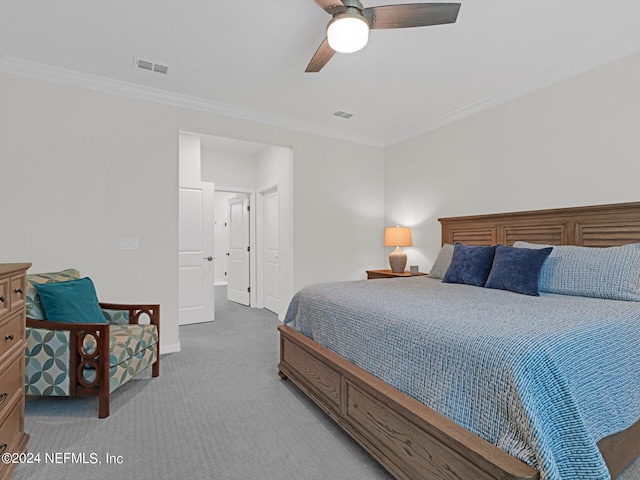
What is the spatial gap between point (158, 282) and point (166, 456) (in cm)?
198

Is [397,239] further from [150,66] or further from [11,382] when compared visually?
[11,382]

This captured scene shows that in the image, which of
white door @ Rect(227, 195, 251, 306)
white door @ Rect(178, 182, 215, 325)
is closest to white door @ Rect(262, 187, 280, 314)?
white door @ Rect(227, 195, 251, 306)

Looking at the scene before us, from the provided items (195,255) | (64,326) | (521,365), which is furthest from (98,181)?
(521,365)

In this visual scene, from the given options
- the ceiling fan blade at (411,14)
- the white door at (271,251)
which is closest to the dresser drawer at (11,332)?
the ceiling fan blade at (411,14)

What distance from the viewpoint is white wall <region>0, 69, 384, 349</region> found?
2875 mm

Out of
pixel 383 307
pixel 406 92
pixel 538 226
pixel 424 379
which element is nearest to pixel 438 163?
pixel 406 92

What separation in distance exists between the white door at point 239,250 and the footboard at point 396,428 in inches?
151

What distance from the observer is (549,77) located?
9.99ft

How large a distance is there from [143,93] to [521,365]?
3757 mm

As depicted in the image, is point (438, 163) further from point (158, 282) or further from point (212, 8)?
point (158, 282)

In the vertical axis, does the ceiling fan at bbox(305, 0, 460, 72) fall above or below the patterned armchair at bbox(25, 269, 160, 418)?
above

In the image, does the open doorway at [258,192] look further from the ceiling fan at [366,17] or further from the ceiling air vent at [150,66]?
the ceiling fan at [366,17]

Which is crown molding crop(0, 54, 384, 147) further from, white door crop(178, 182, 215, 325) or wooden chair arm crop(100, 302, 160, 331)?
wooden chair arm crop(100, 302, 160, 331)

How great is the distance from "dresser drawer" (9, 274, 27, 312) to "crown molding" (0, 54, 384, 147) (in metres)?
2.16
